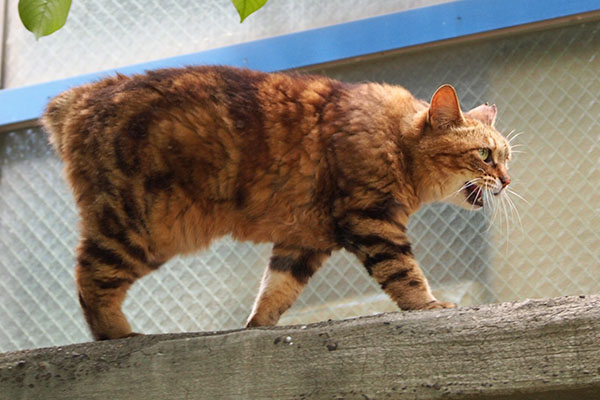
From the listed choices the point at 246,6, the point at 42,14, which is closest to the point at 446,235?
the point at 246,6

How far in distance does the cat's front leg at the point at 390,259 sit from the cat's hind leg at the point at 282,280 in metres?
0.36

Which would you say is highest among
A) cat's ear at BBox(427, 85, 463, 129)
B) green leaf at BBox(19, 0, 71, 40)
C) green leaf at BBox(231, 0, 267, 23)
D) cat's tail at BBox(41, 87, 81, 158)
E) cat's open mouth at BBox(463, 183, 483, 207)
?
green leaf at BBox(231, 0, 267, 23)

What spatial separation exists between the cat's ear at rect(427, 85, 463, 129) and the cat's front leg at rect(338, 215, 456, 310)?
438 mm

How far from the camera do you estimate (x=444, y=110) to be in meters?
2.80

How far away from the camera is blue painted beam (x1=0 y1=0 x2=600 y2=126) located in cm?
368

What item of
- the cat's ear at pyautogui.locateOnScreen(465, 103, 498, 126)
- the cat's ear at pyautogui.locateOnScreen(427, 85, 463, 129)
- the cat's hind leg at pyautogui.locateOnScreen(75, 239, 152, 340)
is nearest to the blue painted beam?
the cat's ear at pyautogui.locateOnScreen(465, 103, 498, 126)

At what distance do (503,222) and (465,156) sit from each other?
0.80m

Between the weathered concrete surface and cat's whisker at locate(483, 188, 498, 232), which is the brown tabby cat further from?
the weathered concrete surface

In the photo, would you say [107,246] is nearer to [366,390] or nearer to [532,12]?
[366,390]

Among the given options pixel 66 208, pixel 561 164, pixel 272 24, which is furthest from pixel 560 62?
pixel 66 208

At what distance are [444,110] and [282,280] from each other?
0.87 meters

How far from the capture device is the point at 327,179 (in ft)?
8.91

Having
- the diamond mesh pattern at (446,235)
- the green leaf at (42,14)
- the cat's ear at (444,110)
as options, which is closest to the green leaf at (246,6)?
the green leaf at (42,14)

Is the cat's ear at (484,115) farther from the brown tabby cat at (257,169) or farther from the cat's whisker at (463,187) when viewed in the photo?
the cat's whisker at (463,187)
